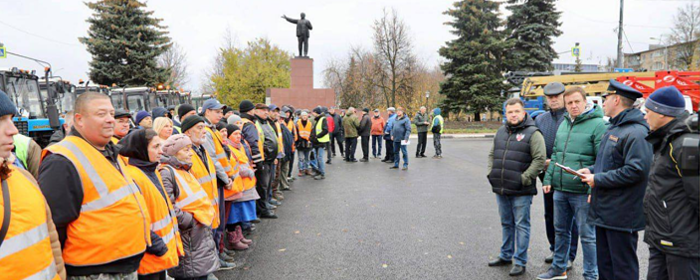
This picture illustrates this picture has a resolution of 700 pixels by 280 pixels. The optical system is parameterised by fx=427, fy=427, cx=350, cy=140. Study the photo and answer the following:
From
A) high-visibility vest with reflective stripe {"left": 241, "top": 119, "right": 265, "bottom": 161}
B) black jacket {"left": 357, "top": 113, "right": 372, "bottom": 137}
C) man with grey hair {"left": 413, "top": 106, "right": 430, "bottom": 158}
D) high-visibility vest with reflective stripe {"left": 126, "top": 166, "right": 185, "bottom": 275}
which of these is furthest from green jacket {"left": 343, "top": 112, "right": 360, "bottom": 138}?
high-visibility vest with reflective stripe {"left": 126, "top": 166, "right": 185, "bottom": 275}

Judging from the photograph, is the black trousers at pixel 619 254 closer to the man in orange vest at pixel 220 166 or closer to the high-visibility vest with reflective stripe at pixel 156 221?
the high-visibility vest with reflective stripe at pixel 156 221

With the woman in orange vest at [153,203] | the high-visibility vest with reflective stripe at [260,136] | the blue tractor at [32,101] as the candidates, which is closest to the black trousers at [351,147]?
the high-visibility vest with reflective stripe at [260,136]

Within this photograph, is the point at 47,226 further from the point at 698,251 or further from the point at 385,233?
the point at 385,233

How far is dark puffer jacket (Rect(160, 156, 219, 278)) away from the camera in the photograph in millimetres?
3447

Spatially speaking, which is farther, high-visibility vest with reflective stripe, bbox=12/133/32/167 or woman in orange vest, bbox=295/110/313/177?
woman in orange vest, bbox=295/110/313/177

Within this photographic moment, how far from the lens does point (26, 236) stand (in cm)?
190

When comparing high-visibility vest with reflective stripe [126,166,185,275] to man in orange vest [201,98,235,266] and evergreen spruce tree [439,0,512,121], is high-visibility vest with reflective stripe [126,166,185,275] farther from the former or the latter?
evergreen spruce tree [439,0,512,121]

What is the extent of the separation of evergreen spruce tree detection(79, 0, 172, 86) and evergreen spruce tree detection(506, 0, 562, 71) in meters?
27.1

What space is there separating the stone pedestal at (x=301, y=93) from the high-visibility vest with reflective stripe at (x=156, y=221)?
20.5 meters

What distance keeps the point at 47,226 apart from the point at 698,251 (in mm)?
3684

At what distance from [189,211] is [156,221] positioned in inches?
26.0

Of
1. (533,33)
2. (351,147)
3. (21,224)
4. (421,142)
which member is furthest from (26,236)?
(533,33)

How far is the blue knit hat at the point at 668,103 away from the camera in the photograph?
289 centimetres

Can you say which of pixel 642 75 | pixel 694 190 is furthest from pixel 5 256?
pixel 642 75
